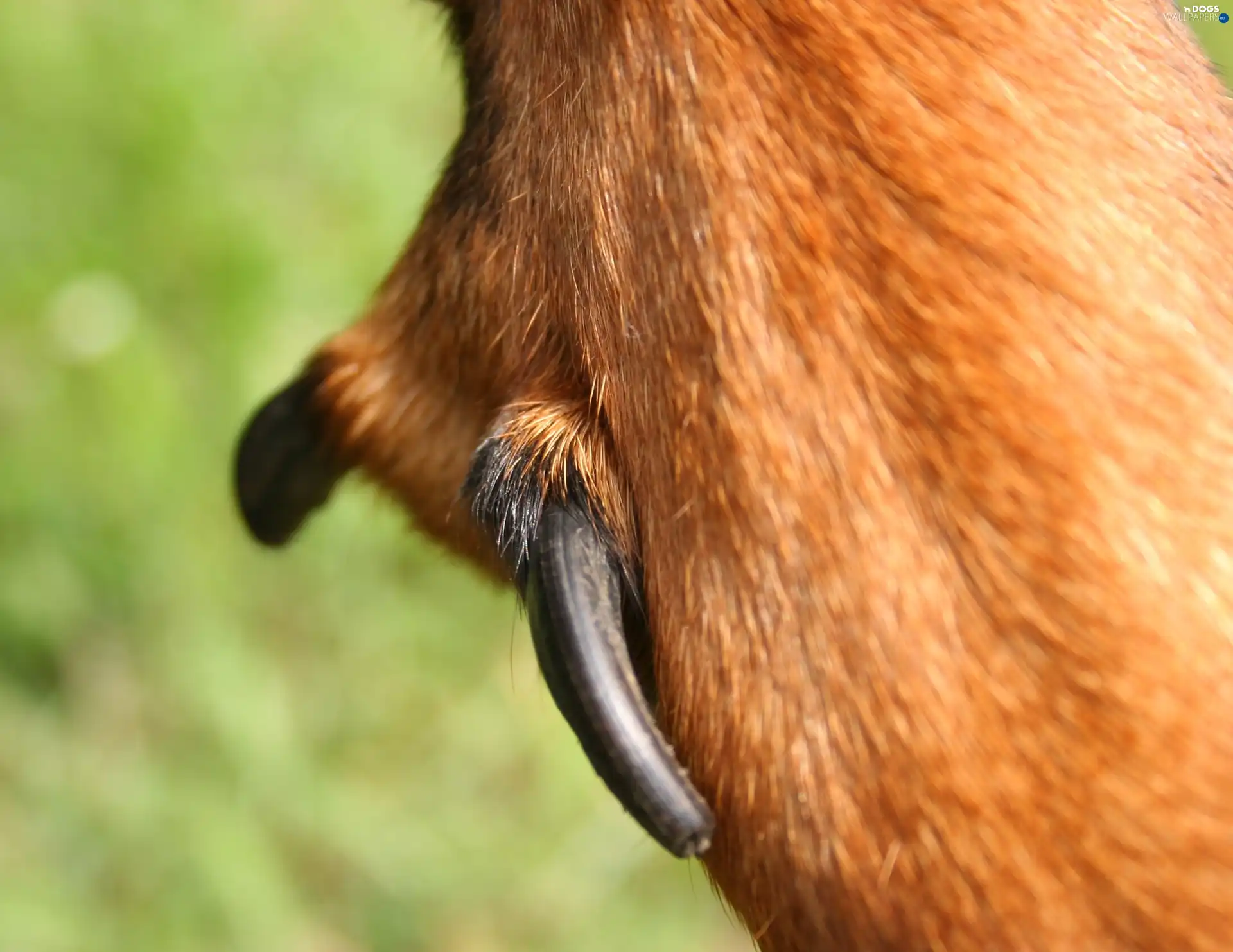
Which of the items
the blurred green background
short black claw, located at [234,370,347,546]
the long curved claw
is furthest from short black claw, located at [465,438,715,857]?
the blurred green background

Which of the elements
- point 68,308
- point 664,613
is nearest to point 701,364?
point 664,613

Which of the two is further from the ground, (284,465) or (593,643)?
(593,643)

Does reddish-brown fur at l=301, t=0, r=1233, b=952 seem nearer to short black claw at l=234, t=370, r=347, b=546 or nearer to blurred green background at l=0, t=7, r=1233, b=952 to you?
short black claw at l=234, t=370, r=347, b=546

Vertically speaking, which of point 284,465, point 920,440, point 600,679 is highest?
point 920,440

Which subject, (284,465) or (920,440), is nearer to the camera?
(920,440)

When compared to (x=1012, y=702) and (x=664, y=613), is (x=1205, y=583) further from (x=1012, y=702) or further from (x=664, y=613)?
(x=664, y=613)

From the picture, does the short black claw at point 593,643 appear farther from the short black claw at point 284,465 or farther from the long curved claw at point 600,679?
the short black claw at point 284,465

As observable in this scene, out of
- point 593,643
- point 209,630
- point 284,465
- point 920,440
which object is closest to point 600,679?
point 593,643

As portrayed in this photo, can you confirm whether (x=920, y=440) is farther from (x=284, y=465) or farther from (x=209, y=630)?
(x=209, y=630)
